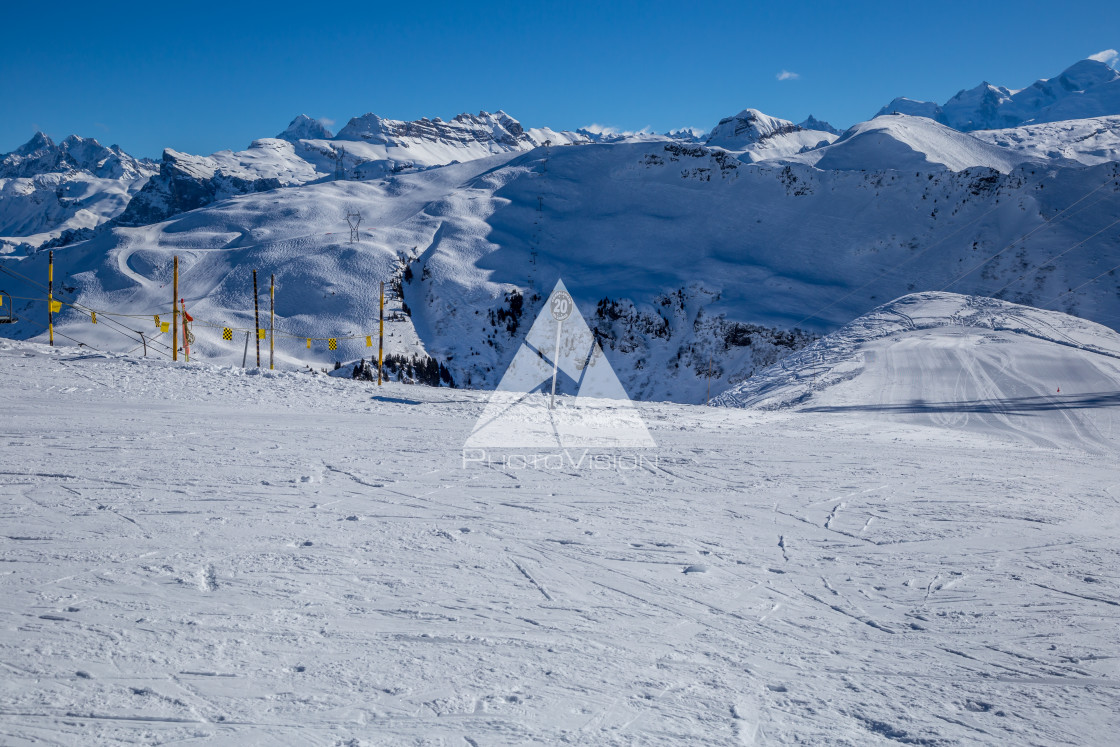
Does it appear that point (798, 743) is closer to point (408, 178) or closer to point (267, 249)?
point (267, 249)

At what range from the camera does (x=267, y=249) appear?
219 feet

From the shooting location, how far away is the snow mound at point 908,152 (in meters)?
87.0

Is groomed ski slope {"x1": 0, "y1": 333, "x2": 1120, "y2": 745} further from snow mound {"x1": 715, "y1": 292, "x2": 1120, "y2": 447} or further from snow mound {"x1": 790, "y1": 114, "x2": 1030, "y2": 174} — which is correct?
snow mound {"x1": 790, "y1": 114, "x2": 1030, "y2": 174}

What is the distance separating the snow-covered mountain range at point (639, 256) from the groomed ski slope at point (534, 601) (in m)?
40.3

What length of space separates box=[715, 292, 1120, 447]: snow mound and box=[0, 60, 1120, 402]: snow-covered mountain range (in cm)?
1862

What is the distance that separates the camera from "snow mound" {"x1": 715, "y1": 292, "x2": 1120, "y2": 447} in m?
17.1

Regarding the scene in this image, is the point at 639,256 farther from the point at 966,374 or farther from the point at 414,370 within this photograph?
the point at 966,374

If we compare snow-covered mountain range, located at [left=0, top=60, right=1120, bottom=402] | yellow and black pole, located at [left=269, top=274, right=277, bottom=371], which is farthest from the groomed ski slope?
snow-covered mountain range, located at [left=0, top=60, right=1120, bottom=402]

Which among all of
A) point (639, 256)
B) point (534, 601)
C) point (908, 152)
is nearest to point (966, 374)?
point (534, 601)

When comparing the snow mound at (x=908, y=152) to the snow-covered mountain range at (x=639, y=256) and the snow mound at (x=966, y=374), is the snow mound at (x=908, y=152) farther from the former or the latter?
the snow mound at (x=966, y=374)

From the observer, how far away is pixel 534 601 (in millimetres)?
4707

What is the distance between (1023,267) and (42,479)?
225 ft

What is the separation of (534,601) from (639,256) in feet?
217

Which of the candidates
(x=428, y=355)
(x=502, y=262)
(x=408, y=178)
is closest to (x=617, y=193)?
(x=502, y=262)
